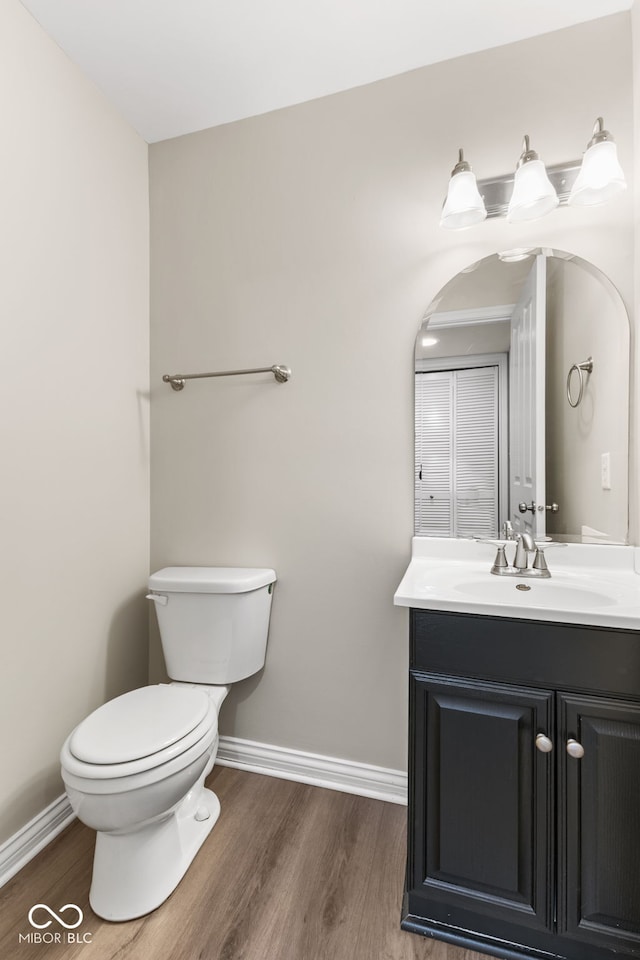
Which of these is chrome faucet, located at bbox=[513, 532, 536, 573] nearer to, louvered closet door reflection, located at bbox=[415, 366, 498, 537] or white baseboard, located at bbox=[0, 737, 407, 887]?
louvered closet door reflection, located at bbox=[415, 366, 498, 537]

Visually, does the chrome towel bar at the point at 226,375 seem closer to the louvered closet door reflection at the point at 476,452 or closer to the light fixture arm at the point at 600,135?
the louvered closet door reflection at the point at 476,452

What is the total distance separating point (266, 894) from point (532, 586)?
1.08 m

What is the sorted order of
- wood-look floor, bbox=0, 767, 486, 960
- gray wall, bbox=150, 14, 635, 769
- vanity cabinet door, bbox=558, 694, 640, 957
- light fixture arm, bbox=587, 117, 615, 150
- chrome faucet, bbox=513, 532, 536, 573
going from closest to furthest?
1. vanity cabinet door, bbox=558, 694, 640, 957
2. wood-look floor, bbox=0, 767, 486, 960
3. light fixture arm, bbox=587, 117, 615, 150
4. chrome faucet, bbox=513, 532, 536, 573
5. gray wall, bbox=150, 14, 635, 769

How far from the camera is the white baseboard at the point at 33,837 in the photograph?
4.38 ft

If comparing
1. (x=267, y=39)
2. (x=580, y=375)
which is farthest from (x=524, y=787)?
(x=267, y=39)

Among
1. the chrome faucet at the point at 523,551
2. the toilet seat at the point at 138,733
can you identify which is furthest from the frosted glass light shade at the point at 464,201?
the toilet seat at the point at 138,733

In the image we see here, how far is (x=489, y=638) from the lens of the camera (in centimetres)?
110

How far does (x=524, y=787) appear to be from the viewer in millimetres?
1074

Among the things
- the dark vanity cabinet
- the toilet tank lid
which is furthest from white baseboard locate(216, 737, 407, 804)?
the toilet tank lid

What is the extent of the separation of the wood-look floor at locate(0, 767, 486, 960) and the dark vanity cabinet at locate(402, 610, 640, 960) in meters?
0.13

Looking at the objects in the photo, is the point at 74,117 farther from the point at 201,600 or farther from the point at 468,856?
the point at 468,856

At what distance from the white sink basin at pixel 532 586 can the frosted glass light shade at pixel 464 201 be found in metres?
1.00

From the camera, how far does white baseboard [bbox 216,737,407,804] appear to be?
5.44 ft

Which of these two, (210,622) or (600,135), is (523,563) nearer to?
(210,622)
